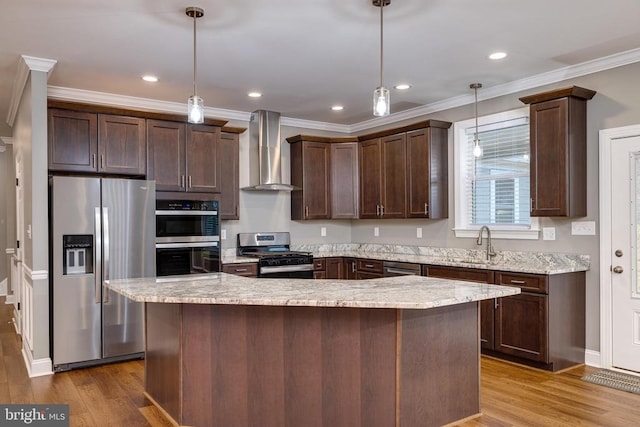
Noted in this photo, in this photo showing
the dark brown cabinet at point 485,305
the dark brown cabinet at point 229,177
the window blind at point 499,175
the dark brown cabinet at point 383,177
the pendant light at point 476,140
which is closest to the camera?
the dark brown cabinet at point 485,305

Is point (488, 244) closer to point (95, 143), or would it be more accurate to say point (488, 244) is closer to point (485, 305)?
point (485, 305)

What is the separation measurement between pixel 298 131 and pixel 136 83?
230 centimetres

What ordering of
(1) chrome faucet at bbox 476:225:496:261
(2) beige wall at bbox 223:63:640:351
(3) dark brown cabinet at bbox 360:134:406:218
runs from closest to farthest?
(2) beige wall at bbox 223:63:640:351
(1) chrome faucet at bbox 476:225:496:261
(3) dark brown cabinet at bbox 360:134:406:218

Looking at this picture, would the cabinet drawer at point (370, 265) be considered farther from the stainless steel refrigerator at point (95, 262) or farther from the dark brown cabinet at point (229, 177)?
the stainless steel refrigerator at point (95, 262)

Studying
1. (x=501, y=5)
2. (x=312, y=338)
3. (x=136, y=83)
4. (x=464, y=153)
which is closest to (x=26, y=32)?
(x=136, y=83)

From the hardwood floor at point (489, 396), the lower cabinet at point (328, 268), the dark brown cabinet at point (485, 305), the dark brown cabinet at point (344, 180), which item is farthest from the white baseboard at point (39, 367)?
the dark brown cabinet at point (485, 305)

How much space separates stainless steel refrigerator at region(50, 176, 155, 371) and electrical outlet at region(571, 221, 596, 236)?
3.83m

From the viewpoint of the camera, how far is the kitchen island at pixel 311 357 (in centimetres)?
258

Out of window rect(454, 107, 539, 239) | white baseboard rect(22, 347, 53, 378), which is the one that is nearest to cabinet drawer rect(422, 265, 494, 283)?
window rect(454, 107, 539, 239)

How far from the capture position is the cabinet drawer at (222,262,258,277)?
17.0ft

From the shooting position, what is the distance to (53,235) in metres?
4.07

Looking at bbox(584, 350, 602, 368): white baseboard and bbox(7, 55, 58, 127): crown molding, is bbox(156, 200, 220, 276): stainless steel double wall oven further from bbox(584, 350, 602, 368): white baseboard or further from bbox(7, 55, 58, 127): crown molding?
bbox(584, 350, 602, 368): white baseboard
